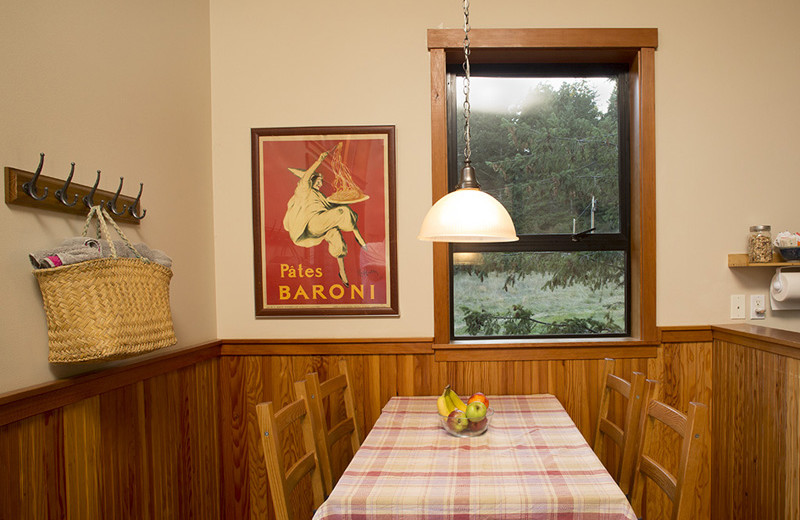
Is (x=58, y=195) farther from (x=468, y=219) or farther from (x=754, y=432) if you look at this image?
(x=754, y=432)

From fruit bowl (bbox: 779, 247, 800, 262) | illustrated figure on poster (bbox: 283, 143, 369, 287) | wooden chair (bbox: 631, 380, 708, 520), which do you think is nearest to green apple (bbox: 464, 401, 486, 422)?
wooden chair (bbox: 631, 380, 708, 520)

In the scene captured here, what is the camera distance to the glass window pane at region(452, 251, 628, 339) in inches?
94.0

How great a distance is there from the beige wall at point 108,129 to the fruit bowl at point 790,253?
102 inches

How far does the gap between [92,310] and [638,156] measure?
7.41 feet

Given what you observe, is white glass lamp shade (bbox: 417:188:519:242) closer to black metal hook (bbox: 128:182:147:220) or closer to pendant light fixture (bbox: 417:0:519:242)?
pendant light fixture (bbox: 417:0:519:242)

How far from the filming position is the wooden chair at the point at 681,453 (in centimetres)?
120

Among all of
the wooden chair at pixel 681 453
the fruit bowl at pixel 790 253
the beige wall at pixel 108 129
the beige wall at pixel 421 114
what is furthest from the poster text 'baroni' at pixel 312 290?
the fruit bowl at pixel 790 253

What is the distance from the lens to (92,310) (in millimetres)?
1220

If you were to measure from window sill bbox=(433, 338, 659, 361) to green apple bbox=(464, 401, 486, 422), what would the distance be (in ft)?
1.92

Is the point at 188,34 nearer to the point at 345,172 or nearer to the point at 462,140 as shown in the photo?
the point at 345,172

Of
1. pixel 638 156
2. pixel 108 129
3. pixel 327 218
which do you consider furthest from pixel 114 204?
pixel 638 156

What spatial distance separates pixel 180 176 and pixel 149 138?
9.8 inches

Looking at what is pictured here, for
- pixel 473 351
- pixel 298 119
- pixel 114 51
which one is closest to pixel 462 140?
pixel 298 119

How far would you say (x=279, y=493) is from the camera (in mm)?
1277
